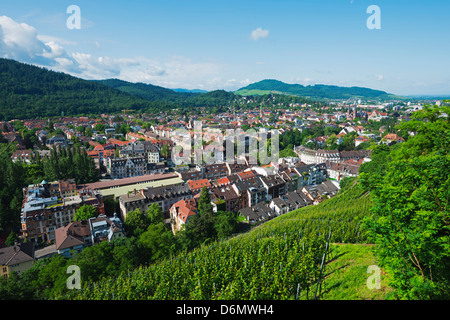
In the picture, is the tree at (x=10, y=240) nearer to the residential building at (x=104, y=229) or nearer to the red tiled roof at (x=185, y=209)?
the residential building at (x=104, y=229)

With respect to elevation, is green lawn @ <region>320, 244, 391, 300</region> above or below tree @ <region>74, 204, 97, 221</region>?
above

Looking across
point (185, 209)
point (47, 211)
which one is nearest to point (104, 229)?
point (47, 211)

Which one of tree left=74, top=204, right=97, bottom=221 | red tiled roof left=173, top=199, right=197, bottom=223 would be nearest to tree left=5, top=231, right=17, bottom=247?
tree left=74, top=204, right=97, bottom=221

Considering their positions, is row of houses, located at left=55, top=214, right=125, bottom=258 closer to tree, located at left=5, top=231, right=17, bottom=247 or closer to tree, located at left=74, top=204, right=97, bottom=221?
tree, located at left=74, top=204, right=97, bottom=221

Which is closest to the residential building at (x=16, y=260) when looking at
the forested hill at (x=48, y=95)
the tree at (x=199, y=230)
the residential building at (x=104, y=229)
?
the residential building at (x=104, y=229)
